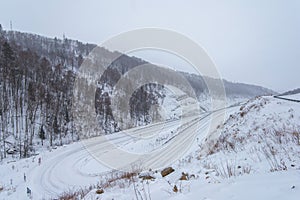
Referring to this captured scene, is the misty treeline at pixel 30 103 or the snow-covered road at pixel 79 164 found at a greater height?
the misty treeline at pixel 30 103

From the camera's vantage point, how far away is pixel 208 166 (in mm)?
5496

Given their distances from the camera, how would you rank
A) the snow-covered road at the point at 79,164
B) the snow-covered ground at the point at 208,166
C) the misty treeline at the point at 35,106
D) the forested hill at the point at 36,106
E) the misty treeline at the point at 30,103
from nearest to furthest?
1. the snow-covered ground at the point at 208,166
2. the snow-covered road at the point at 79,164
3. the misty treeline at the point at 30,103
4. the misty treeline at the point at 35,106
5. the forested hill at the point at 36,106

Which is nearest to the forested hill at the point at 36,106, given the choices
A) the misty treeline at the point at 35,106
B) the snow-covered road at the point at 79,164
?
the misty treeline at the point at 35,106

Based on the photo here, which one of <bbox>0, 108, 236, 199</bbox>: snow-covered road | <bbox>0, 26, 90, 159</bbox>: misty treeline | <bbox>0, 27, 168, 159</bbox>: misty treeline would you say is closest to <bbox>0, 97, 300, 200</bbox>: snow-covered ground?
<bbox>0, 108, 236, 199</bbox>: snow-covered road

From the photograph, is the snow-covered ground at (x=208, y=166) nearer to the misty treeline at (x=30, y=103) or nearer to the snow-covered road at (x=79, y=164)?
the snow-covered road at (x=79, y=164)

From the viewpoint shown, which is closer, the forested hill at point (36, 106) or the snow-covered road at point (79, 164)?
the snow-covered road at point (79, 164)

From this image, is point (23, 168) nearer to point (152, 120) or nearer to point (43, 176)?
point (43, 176)

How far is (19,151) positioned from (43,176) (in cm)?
1721

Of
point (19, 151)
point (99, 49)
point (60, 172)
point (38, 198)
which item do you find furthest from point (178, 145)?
point (99, 49)

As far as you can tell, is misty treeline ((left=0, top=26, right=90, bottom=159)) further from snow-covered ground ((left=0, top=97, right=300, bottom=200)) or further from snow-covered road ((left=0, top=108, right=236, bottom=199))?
snow-covered ground ((left=0, top=97, right=300, bottom=200))

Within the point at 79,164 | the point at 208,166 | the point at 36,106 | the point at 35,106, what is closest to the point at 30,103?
the point at 35,106

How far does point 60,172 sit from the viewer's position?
1571cm

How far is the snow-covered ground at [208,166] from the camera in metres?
3.06

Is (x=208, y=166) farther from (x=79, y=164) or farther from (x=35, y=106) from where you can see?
(x=35, y=106)
